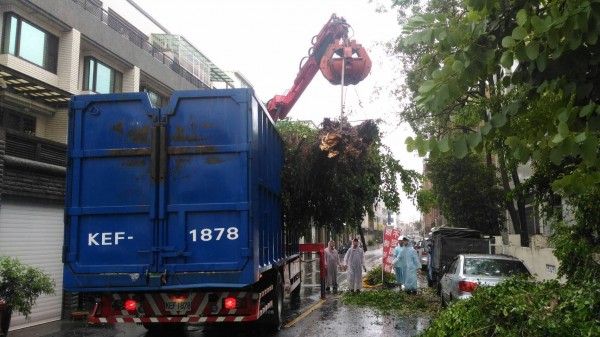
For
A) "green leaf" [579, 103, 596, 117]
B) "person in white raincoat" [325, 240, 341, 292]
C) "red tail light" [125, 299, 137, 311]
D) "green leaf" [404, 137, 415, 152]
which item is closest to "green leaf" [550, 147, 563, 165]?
"green leaf" [579, 103, 596, 117]

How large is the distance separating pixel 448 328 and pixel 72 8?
47.2ft

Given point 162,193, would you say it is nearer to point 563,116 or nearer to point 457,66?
point 457,66

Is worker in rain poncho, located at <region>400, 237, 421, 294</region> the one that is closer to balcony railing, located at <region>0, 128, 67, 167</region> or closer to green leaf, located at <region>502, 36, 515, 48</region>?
balcony railing, located at <region>0, 128, 67, 167</region>

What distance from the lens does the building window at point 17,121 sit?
13672mm

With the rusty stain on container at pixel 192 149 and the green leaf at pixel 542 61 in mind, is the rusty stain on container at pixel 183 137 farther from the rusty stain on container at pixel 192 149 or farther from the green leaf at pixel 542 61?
the green leaf at pixel 542 61

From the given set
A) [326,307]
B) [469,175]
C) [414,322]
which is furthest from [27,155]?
[469,175]

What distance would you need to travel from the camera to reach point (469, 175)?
22766 millimetres

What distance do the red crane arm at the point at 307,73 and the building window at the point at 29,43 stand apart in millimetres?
6616

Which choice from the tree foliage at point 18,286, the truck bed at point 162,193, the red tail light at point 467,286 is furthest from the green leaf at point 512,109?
the tree foliage at point 18,286

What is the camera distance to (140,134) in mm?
7359

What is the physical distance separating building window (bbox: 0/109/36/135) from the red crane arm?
673 cm

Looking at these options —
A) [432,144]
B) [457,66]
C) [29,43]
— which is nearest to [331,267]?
[29,43]

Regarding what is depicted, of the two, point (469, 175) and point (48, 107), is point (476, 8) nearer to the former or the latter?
point (48, 107)

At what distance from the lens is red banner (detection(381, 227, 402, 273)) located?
18.5 m
